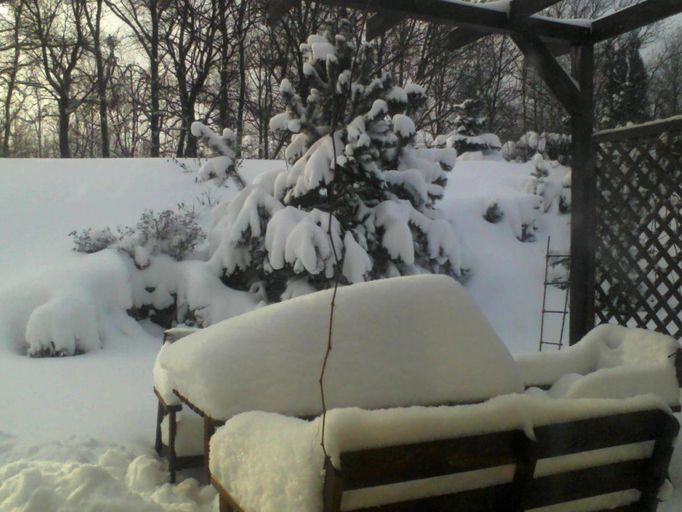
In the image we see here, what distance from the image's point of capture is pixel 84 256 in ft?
24.0

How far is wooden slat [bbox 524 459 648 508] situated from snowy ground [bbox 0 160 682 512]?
3.24 ft

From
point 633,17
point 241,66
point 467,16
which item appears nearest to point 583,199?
point 633,17

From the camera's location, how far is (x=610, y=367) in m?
3.21

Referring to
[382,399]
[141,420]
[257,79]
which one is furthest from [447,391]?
[257,79]

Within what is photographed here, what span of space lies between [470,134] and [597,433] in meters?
16.2

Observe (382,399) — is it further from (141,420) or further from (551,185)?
(551,185)

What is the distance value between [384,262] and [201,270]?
2.01m

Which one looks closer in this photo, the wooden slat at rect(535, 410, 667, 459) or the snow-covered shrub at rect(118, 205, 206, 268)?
the wooden slat at rect(535, 410, 667, 459)

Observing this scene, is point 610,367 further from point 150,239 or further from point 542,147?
point 542,147

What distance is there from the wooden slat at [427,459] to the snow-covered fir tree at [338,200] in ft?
13.9

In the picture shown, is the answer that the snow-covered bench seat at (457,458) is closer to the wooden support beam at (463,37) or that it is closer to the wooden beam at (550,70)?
the wooden beam at (550,70)

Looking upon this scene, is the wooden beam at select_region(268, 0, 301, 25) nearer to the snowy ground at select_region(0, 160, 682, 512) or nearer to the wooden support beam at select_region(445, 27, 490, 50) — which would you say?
the wooden support beam at select_region(445, 27, 490, 50)

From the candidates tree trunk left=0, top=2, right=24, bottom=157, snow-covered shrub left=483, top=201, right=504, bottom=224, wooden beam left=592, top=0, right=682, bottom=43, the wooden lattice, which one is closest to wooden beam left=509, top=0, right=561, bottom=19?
wooden beam left=592, top=0, right=682, bottom=43

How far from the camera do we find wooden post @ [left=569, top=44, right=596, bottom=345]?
4328mm
